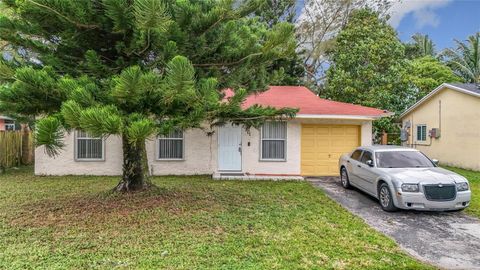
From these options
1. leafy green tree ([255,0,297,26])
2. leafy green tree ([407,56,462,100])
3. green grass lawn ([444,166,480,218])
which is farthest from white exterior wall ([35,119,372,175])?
leafy green tree ([255,0,297,26])

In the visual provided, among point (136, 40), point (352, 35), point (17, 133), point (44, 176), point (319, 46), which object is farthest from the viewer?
point (319, 46)

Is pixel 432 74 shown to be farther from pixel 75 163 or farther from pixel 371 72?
pixel 75 163

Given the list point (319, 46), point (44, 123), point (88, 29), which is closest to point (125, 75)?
point (44, 123)

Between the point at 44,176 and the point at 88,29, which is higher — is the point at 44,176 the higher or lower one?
the lower one

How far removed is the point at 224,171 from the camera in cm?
1184

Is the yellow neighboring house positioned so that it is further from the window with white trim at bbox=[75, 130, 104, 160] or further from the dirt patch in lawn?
the window with white trim at bbox=[75, 130, 104, 160]

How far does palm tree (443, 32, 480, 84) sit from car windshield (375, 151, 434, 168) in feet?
70.4

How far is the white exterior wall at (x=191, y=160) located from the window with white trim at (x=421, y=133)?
8786 mm

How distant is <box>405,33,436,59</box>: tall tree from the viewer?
31.5 metres

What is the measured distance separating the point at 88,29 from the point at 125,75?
7.62 ft

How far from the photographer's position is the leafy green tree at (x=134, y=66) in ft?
15.5

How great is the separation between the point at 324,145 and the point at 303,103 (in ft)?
5.89

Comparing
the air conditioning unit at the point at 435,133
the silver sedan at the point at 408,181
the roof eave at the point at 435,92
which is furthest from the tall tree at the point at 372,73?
the silver sedan at the point at 408,181

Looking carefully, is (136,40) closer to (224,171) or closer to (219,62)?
(219,62)
